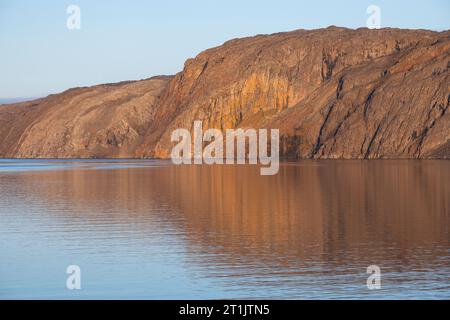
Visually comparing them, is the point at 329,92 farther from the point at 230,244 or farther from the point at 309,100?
the point at 230,244

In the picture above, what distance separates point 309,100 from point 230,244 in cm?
11768

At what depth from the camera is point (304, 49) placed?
156 metres

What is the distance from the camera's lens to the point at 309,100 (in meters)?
142

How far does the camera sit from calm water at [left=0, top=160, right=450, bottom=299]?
19062 mm

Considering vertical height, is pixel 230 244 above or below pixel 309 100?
below

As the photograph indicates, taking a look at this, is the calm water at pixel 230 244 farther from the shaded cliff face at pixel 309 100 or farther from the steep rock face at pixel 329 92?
the shaded cliff face at pixel 309 100

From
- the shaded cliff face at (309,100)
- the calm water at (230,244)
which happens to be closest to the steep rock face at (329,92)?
the shaded cliff face at (309,100)

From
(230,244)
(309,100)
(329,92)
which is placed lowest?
(230,244)

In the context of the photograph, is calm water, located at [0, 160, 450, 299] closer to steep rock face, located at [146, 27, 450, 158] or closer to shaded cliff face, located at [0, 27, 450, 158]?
steep rock face, located at [146, 27, 450, 158]

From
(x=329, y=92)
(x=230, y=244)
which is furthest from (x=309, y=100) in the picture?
(x=230, y=244)
